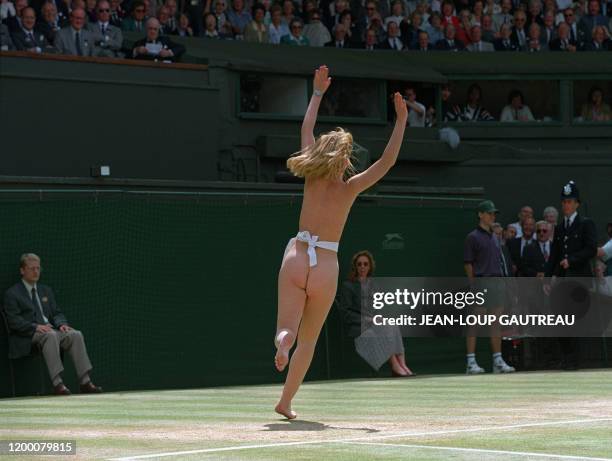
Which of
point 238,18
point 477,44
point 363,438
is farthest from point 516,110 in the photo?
A: point 363,438

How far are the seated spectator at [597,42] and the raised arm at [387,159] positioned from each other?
63.7 ft

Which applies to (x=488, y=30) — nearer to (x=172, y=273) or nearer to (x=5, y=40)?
(x=5, y=40)

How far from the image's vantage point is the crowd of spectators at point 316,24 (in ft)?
67.5

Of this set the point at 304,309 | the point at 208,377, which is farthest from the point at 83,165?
the point at 304,309

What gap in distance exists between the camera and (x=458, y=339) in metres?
17.5

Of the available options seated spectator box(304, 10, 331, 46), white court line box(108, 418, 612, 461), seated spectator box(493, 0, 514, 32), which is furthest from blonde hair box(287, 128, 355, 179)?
seated spectator box(493, 0, 514, 32)

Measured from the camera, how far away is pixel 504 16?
90.7 ft

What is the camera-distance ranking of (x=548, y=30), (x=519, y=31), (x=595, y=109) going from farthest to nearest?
(x=548, y=30)
(x=519, y=31)
(x=595, y=109)

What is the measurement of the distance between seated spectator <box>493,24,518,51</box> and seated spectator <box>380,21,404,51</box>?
214 cm

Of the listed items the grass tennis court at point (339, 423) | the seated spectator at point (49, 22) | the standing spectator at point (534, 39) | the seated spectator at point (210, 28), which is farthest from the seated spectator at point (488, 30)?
the grass tennis court at point (339, 423)

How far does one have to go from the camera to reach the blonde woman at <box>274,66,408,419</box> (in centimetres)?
880

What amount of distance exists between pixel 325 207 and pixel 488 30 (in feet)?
62.7

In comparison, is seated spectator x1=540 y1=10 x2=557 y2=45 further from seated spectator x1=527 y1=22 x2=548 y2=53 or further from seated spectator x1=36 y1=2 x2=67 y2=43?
seated spectator x1=36 y1=2 x2=67 y2=43

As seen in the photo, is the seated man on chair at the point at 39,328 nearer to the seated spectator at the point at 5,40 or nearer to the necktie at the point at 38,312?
the necktie at the point at 38,312
